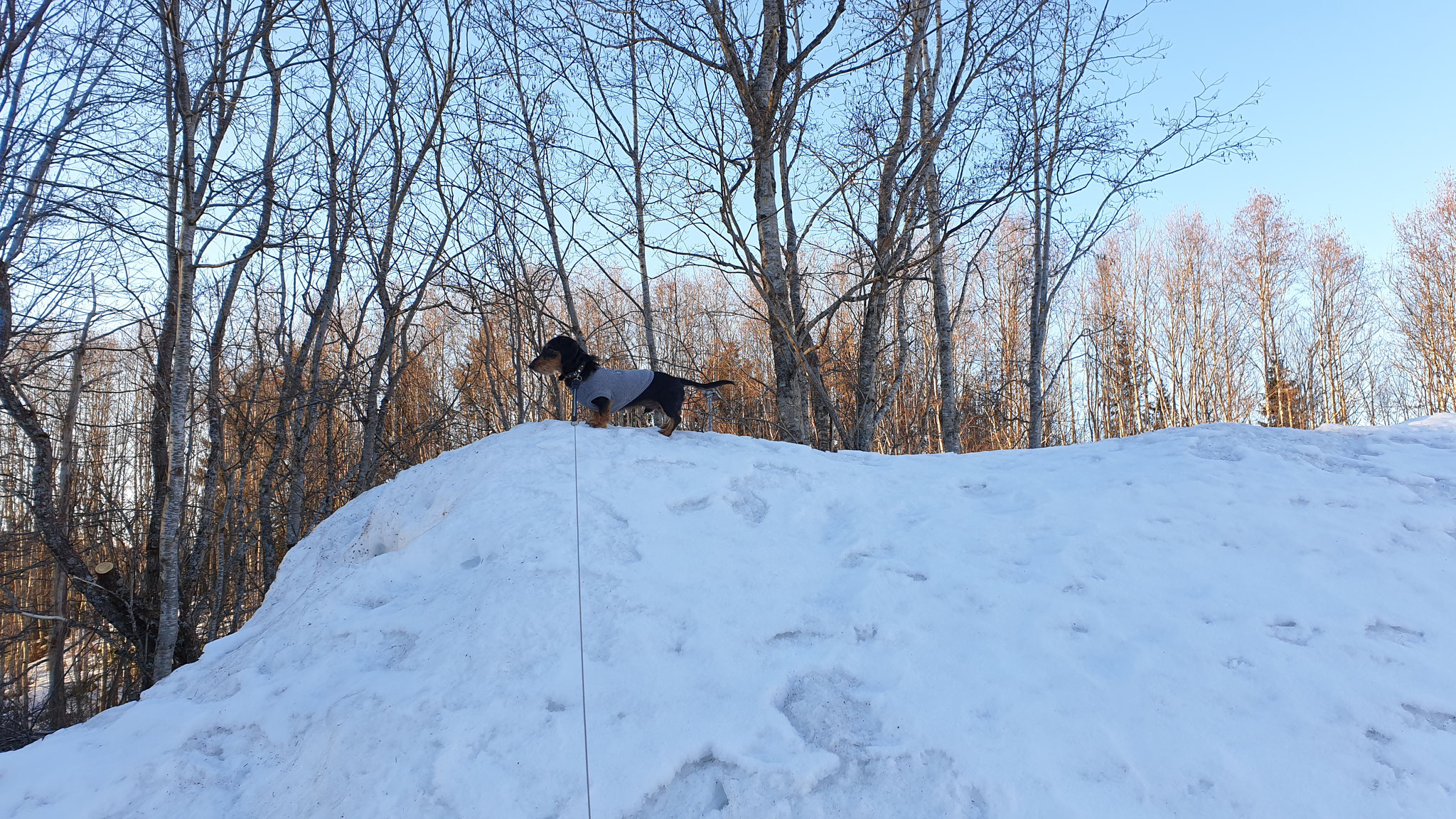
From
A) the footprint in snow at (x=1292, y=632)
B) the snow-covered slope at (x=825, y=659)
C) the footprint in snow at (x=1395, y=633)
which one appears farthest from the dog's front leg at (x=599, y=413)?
the footprint in snow at (x=1395, y=633)

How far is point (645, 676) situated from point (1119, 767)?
5.38ft

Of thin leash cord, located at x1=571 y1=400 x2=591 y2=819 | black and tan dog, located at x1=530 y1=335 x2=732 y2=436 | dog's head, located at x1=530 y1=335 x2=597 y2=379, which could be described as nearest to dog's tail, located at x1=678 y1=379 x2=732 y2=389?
black and tan dog, located at x1=530 y1=335 x2=732 y2=436

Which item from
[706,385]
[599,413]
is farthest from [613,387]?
[706,385]

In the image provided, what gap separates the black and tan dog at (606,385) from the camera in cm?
425

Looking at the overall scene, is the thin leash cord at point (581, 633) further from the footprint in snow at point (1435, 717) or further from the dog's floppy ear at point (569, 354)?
the footprint in snow at point (1435, 717)

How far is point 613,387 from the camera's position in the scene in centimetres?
430

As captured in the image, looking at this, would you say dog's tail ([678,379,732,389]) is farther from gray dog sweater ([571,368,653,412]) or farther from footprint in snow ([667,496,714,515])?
footprint in snow ([667,496,714,515])

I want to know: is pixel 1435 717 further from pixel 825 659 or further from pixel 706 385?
pixel 706 385

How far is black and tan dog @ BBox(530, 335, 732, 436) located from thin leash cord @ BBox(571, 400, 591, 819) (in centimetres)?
31

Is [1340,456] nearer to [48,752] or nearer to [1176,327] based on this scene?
[48,752]

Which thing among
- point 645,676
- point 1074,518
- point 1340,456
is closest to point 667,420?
point 645,676

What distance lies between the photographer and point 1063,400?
2667cm

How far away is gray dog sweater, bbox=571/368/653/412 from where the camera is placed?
14.0 feet

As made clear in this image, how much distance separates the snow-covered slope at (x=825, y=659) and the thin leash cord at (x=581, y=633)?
0.08ft
